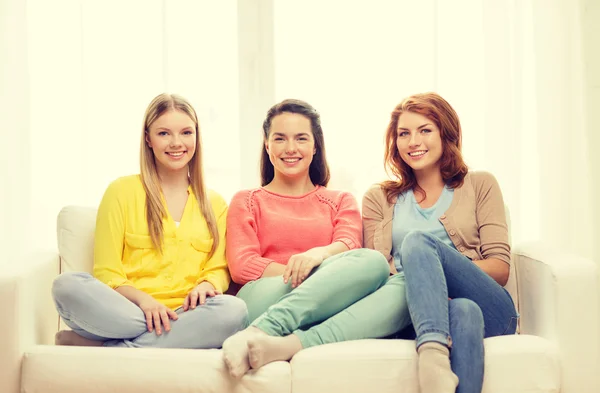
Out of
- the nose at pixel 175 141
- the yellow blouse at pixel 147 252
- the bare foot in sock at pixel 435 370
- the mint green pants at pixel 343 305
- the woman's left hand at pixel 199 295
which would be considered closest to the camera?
the bare foot in sock at pixel 435 370

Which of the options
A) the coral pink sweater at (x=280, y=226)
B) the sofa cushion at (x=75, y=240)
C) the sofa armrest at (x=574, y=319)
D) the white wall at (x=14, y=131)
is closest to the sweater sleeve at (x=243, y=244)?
the coral pink sweater at (x=280, y=226)

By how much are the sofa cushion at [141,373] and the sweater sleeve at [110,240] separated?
29 centimetres

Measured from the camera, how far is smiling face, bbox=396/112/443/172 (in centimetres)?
225

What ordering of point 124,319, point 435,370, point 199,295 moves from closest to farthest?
point 435,370
point 124,319
point 199,295

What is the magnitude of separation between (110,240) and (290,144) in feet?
2.06

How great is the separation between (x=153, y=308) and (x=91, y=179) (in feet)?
4.29

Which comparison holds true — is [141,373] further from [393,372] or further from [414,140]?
[414,140]

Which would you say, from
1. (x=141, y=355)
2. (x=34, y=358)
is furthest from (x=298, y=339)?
(x=34, y=358)

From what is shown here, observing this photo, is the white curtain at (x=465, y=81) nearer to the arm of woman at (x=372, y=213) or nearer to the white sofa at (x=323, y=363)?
the arm of woman at (x=372, y=213)

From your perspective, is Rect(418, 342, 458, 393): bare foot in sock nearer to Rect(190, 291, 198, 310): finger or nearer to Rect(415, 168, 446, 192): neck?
Rect(190, 291, 198, 310): finger

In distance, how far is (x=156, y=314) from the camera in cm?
188

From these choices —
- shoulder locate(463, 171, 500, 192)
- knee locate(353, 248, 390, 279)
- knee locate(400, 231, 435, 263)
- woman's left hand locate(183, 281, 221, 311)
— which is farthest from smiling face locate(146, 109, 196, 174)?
shoulder locate(463, 171, 500, 192)

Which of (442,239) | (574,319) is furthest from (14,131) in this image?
(574,319)

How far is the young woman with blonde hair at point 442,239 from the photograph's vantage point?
1.71 metres
